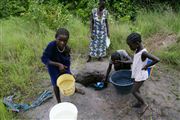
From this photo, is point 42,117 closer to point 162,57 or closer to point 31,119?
point 31,119

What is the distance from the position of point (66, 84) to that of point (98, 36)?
1.46m

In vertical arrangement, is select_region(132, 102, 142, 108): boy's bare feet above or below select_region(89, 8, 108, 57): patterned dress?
below

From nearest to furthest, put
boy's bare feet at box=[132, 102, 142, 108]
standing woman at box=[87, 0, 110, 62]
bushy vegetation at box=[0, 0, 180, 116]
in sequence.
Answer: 1. boy's bare feet at box=[132, 102, 142, 108]
2. bushy vegetation at box=[0, 0, 180, 116]
3. standing woman at box=[87, 0, 110, 62]

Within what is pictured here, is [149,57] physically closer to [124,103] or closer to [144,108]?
[144,108]

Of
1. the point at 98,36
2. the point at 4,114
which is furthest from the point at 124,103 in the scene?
the point at 4,114

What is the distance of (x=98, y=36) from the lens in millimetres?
5359

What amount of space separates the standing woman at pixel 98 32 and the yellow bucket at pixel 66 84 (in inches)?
53.0

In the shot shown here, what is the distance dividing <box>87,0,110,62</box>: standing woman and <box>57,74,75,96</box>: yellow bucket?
4.41 ft

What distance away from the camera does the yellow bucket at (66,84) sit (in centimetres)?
402

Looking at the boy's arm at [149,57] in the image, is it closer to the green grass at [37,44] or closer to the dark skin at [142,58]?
the dark skin at [142,58]

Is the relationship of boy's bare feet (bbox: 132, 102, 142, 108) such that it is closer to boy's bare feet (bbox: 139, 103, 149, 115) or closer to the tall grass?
boy's bare feet (bbox: 139, 103, 149, 115)

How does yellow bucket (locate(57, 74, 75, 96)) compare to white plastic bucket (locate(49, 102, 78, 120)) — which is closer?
white plastic bucket (locate(49, 102, 78, 120))

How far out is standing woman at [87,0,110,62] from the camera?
5.22m

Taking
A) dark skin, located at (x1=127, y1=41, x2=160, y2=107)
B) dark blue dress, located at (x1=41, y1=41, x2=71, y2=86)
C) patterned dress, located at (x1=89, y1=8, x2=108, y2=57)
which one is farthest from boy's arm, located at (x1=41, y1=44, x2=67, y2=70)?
patterned dress, located at (x1=89, y1=8, x2=108, y2=57)
